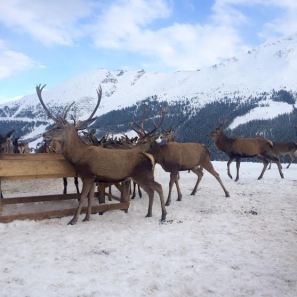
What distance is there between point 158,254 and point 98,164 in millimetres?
2567

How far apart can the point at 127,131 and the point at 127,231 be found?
156m

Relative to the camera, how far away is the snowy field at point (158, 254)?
4.23 meters

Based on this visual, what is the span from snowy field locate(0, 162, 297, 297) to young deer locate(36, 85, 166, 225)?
753mm

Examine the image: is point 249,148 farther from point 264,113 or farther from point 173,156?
point 264,113

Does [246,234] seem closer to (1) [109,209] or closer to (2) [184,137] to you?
(1) [109,209]

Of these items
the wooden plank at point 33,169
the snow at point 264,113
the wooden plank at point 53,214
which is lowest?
the wooden plank at point 53,214

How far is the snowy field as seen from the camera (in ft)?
13.9

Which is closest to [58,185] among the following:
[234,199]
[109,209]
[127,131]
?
[109,209]

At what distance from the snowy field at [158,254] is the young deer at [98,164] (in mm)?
753

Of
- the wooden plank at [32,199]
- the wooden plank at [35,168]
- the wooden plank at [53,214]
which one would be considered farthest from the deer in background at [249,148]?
the wooden plank at [35,168]

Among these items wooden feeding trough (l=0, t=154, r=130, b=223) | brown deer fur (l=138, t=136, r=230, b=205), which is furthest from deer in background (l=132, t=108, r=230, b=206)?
wooden feeding trough (l=0, t=154, r=130, b=223)

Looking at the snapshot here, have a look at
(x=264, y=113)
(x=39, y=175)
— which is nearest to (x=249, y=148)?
(x=39, y=175)

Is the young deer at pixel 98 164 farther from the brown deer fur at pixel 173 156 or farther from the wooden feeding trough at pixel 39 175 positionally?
the brown deer fur at pixel 173 156

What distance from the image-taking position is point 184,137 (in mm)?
114062
